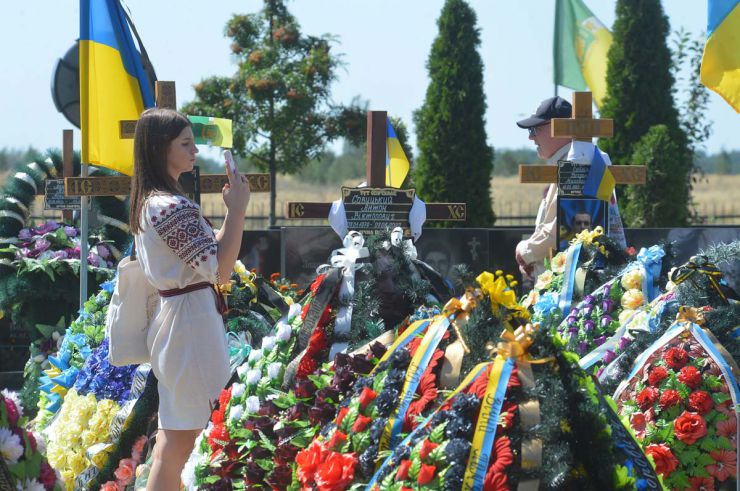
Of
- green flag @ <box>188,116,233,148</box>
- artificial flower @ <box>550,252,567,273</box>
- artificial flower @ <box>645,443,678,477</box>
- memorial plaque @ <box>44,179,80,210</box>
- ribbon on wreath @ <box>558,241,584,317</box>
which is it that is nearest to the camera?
artificial flower @ <box>645,443,678,477</box>

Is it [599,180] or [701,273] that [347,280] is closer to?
[701,273]

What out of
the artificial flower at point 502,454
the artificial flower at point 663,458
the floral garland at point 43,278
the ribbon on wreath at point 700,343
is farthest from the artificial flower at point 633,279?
the floral garland at point 43,278

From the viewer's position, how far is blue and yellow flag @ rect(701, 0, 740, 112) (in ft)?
24.5

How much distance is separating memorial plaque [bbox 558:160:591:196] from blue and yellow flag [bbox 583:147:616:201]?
1.2 inches

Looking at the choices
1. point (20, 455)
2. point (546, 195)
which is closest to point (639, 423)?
point (20, 455)

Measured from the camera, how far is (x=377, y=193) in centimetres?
649

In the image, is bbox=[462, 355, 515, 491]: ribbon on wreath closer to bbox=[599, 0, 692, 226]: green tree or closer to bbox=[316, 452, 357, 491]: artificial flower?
bbox=[316, 452, 357, 491]: artificial flower

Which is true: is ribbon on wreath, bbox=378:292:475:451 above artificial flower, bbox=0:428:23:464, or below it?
above

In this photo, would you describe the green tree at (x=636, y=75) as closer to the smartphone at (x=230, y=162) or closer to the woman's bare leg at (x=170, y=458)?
the smartphone at (x=230, y=162)

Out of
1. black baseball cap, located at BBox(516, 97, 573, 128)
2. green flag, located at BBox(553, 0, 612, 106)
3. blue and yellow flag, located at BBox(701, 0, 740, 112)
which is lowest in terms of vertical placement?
black baseball cap, located at BBox(516, 97, 573, 128)

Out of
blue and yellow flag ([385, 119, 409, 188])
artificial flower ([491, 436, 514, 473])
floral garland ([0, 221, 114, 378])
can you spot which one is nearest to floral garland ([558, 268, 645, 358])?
artificial flower ([491, 436, 514, 473])

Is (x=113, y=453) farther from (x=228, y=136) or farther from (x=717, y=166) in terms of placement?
(x=717, y=166)

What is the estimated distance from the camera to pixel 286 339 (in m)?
3.89

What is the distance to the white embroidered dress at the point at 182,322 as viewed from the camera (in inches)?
161
